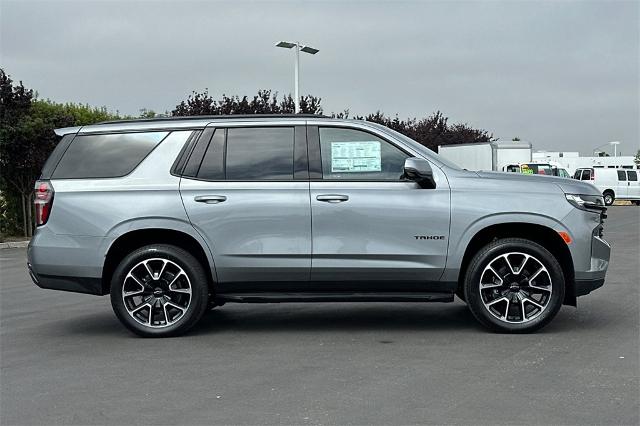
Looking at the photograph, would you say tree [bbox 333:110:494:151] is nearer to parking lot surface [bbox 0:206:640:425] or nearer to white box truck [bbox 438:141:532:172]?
white box truck [bbox 438:141:532:172]

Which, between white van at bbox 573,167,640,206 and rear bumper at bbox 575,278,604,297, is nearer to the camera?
rear bumper at bbox 575,278,604,297

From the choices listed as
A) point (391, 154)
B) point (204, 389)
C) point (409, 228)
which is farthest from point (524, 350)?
point (204, 389)

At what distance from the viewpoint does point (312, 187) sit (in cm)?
727

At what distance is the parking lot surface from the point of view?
16.5ft

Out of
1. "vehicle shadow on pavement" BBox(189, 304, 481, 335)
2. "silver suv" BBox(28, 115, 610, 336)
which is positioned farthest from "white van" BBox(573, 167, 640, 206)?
"silver suv" BBox(28, 115, 610, 336)

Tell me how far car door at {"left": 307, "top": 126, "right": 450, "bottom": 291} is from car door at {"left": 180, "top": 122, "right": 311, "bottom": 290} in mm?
157

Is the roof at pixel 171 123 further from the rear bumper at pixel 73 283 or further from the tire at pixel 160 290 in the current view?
the rear bumper at pixel 73 283

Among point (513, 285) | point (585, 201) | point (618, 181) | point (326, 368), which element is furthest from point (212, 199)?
point (618, 181)

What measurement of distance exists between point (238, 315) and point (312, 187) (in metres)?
2.01

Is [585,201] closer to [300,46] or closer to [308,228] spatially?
[308,228]

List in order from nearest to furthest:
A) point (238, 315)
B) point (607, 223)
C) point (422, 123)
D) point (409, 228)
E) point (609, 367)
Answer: point (609, 367) → point (409, 228) → point (238, 315) → point (607, 223) → point (422, 123)

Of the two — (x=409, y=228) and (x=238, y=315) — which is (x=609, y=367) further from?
(x=238, y=315)

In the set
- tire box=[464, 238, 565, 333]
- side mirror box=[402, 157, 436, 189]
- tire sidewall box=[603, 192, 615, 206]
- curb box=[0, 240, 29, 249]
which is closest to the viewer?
side mirror box=[402, 157, 436, 189]

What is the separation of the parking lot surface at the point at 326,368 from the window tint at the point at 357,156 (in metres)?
1.43
